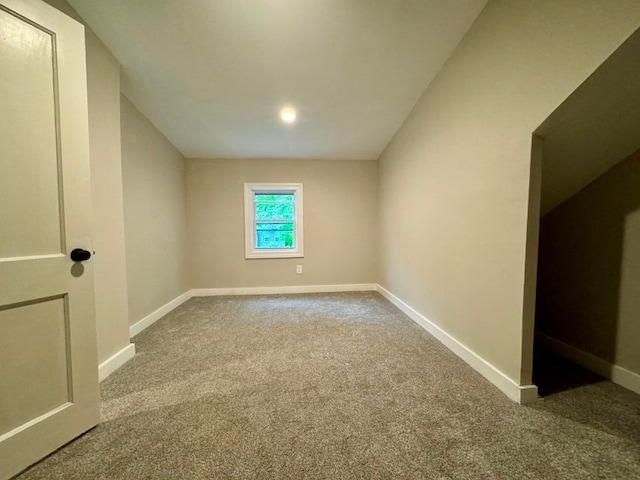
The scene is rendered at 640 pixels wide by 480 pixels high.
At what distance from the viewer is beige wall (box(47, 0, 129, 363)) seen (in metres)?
1.69

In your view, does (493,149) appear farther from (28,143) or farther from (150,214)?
(150,214)

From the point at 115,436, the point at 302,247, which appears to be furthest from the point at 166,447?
the point at 302,247

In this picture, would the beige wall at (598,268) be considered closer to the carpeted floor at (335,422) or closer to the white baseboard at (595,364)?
the white baseboard at (595,364)

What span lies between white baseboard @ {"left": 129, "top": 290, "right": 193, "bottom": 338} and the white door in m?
1.28

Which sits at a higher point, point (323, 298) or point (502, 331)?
point (502, 331)

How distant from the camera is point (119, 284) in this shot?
1.92m

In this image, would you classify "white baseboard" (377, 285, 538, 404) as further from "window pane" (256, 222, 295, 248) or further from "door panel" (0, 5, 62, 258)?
"door panel" (0, 5, 62, 258)

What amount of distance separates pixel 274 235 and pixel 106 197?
246 centimetres

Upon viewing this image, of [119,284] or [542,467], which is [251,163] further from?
[542,467]

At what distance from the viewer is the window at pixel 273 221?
155 inches

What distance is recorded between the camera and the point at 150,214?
8.87 feet

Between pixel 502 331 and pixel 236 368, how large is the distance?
178 cm

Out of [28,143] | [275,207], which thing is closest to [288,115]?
[275,207]

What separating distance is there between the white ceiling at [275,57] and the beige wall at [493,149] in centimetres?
33
